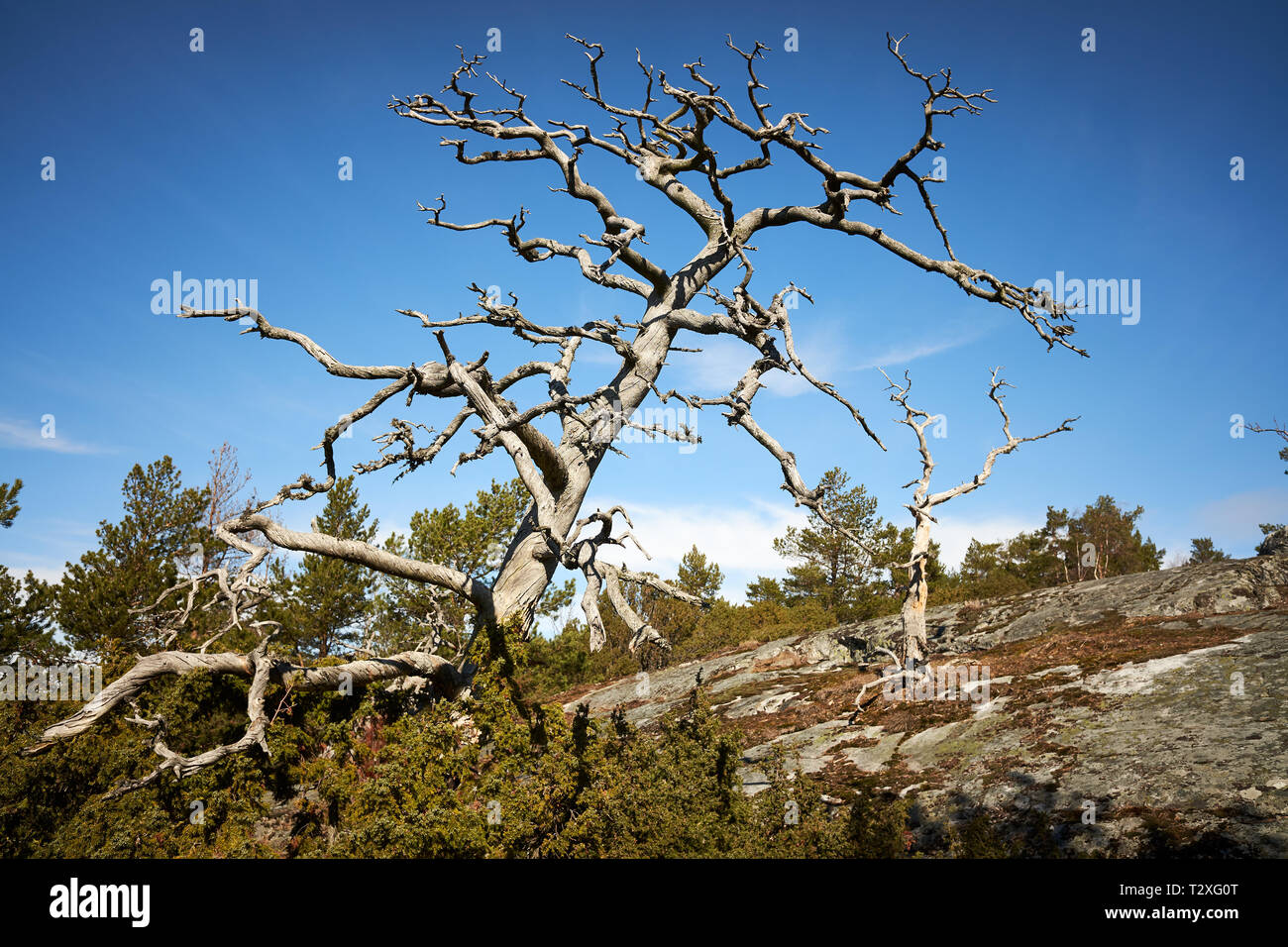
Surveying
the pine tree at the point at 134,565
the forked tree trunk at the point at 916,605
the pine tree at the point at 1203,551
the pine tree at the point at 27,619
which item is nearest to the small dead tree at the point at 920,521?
the forked tree trunk at the point at 916,605

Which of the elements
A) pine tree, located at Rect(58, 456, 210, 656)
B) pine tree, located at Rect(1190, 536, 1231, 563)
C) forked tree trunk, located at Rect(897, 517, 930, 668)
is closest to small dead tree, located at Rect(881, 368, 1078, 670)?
forked tree trunk, located at Rect(897, 517, 930, 668)

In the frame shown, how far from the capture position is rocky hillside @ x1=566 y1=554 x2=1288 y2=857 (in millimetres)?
5832

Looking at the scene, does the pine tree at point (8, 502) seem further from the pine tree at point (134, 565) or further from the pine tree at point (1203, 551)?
the pine tree at point (1203, 551)

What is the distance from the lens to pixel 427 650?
952cm

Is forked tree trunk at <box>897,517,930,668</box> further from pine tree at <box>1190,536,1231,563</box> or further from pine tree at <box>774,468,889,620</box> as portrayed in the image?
pine tree at <box>1190,536,1231,563</box>

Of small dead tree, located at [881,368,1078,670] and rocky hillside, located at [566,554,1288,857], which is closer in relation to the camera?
rocky hillside, located at [566,554,1288,857]

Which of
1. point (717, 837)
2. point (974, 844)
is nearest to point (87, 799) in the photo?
point (717, 837)

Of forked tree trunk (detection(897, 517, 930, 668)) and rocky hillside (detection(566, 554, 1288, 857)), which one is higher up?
forked tree trunk (detection(897, 517, 930, 668))

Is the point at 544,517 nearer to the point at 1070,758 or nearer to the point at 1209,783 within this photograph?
the point at 1070,758

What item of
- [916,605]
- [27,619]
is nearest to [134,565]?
[27,619]

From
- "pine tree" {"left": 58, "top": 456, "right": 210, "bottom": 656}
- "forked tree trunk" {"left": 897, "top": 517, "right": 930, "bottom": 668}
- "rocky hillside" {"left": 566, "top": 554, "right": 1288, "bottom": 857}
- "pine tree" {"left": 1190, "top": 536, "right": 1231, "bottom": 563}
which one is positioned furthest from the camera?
"pine tree" {"left": 1190, "top": 536, "right": 1231, "bottom": 563}

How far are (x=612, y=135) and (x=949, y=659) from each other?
11421 mm

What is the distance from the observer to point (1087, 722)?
8133 millimetres

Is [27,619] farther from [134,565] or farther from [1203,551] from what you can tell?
[1203,551]
